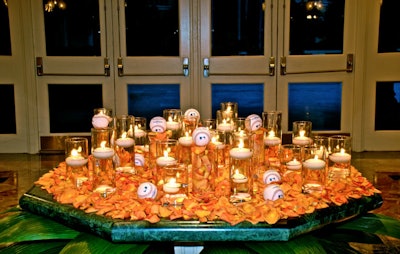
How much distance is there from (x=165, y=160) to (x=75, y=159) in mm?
331

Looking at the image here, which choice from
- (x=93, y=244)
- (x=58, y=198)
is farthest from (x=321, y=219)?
(x=58, y=198)

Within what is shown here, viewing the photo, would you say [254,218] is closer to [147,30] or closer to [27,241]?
[27,241]

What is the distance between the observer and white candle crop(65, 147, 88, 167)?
5.11 ft

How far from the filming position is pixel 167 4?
421cm

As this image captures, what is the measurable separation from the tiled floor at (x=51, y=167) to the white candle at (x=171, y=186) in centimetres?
171

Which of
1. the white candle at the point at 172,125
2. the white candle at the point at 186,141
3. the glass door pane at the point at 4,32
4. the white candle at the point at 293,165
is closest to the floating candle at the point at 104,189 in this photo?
the white candle at the point at 186,141

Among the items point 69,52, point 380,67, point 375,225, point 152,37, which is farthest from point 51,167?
point 380,67

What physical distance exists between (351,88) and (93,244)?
341cm

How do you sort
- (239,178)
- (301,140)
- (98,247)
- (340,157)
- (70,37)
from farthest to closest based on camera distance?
1. (70,37)
2. (301,140)
3. (340,157)
4. (239,178)
5. (98,247)

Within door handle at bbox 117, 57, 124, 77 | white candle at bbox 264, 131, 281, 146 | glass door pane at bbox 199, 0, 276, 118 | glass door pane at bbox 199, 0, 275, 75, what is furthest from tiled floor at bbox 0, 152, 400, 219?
glass door pane at bbox 199, 0, 275, 75

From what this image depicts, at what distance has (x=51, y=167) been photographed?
3703mm

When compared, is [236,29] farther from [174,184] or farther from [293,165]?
[174,184]

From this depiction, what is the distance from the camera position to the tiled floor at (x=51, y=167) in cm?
286

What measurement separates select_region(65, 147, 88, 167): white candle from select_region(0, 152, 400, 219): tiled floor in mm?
1387
